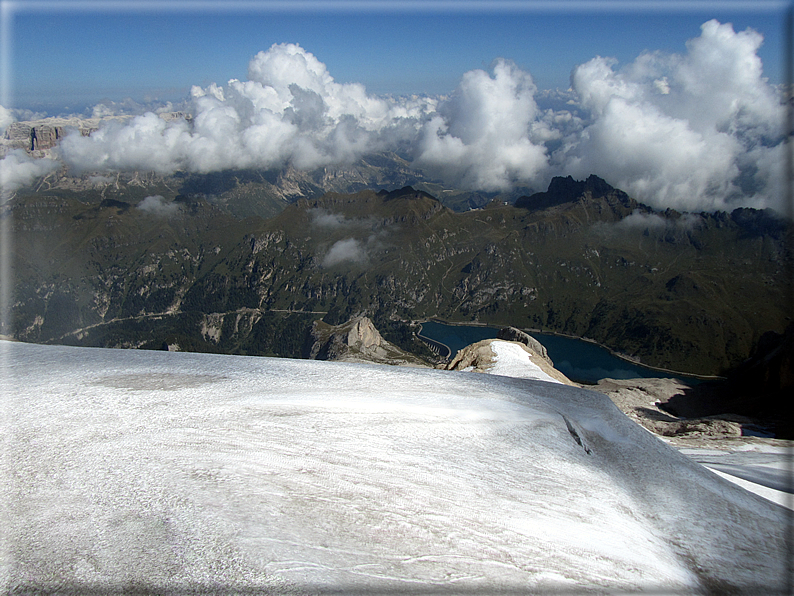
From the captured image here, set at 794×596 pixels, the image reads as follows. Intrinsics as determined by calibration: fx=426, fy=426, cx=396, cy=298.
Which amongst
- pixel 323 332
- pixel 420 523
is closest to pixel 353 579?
pixel 420 523

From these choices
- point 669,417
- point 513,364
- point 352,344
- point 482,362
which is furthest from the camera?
point 352,344

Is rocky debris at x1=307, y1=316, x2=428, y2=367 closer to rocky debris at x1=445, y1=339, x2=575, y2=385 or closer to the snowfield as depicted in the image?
rocky debris at x1=445, y1=339, x2=575, y2=385

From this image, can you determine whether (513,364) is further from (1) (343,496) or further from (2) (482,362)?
(1) (343,496)

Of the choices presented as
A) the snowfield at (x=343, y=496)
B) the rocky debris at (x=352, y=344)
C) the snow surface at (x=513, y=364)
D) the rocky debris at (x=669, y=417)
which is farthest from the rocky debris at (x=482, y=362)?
the rocky debris at (x=352, y=344)

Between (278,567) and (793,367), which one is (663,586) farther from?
(793,367)

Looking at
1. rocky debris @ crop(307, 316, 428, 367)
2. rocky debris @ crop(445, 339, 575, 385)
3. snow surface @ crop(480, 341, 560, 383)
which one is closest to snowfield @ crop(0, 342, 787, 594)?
snow surface @ crop(480, 341, 560, 383)

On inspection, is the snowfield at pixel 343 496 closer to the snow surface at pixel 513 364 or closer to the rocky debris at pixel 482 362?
the snow surface at pixel 513 364

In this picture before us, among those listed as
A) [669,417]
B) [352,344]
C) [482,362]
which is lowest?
[352,344]

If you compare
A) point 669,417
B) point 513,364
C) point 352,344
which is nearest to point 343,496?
point 513,364
